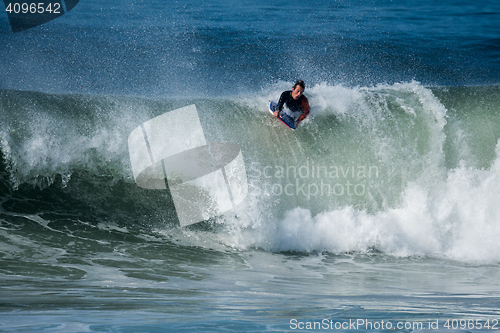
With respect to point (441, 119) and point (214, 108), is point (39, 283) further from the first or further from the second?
point (441, 119)

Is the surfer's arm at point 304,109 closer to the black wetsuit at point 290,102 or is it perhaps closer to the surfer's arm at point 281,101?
the black wetsuit at point 290,102

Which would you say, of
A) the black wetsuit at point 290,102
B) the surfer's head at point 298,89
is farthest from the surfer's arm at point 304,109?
the surfer's head at point 298,89

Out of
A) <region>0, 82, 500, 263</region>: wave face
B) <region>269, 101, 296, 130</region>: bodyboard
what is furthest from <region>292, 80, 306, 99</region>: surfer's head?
<region>0, 82, 500, 263</region>: wave face

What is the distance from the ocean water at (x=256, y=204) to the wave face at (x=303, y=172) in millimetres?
25

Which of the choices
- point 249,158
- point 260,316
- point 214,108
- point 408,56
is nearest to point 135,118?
point 214,108

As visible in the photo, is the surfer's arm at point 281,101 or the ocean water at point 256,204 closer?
the ocean water at point 256,204

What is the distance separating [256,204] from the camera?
20.2 ft

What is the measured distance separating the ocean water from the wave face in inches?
1.0

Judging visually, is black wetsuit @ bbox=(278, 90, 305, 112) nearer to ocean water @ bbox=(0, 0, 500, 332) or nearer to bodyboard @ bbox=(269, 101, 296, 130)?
bodyboard @ bbox=(269, 101, 296, 130)

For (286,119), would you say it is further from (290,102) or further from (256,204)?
(256,204)

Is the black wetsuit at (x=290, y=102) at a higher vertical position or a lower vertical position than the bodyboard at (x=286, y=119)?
higher

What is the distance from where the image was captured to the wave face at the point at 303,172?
19.8 feet

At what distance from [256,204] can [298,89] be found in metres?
1.88

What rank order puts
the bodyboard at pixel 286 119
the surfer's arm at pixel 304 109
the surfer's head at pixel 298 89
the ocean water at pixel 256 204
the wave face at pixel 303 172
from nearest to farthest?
the ocean water at pixel 256 204 < the surfer's head at pixel 298 89 < the wave face at pixel 303 172 < the surfer's arm at pixel 304 109 < the bodyboard at pixel 286 119
